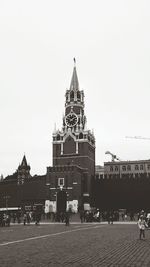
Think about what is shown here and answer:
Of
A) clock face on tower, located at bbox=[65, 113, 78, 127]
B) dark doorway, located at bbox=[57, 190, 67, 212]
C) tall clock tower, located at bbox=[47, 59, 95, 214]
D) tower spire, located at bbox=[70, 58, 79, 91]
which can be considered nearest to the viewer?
dark doorway, located at bbox=[57, 190, 67, 212]

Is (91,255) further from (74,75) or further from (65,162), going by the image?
(74,75)

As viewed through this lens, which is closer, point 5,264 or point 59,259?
point 5,264

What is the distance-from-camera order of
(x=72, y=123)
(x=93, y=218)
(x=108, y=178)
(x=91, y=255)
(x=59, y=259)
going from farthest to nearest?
(x=72, y=123) < (x=108, y=178) < (x=93, y=218) < (x=91, y=255) < (x=59, y=259)

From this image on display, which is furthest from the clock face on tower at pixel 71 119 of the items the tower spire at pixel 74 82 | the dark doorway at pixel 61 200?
the dark doorway at pixel 61 200

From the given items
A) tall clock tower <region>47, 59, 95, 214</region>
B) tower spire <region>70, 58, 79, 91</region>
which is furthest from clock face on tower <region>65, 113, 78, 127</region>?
tower spire <region>70, 58, 79, 91</region>

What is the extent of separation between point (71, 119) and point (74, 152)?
29.5 ft

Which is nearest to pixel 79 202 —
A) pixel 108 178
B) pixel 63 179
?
pixel 63 179

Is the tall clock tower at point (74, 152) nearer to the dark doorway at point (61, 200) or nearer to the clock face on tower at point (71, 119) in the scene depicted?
the clock face on tower at point (71, 119)

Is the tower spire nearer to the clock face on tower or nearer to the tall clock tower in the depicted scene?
the tall clock tower

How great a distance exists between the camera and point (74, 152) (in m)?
84.0

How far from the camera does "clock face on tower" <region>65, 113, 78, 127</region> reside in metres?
88.7

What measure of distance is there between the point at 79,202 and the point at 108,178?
10.6m

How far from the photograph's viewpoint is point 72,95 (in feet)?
301

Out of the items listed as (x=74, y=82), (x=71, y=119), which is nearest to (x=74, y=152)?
(x=71, y=119)
